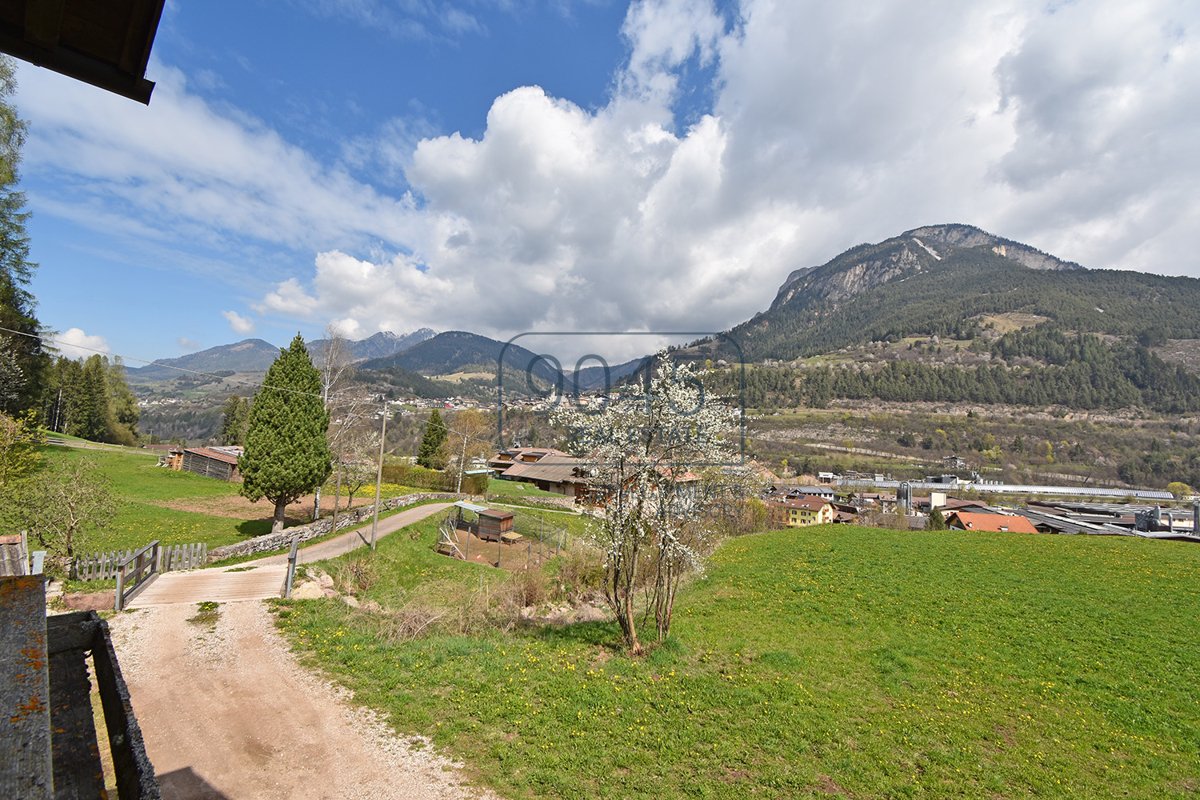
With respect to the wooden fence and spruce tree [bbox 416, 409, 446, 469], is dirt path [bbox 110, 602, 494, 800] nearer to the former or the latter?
the wooden fence

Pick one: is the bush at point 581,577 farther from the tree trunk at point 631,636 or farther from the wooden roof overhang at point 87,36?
the wooden roof overhang at point 87,36

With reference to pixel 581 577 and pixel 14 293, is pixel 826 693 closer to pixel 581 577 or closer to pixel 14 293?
pixel 581 577

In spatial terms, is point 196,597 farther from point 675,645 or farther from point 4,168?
point 4,168

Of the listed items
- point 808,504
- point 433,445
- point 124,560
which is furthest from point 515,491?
point 808,504

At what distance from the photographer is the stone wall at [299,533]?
20953mm

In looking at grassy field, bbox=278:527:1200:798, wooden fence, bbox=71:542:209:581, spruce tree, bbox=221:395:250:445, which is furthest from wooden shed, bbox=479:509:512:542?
spruce tree, bbox=221:395:250:445

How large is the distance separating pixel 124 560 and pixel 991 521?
237 feet

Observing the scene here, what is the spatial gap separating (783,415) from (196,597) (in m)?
188

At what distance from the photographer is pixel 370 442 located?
4262 cm

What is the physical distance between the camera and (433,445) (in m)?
63.8

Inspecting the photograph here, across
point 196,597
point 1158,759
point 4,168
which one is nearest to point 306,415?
point 196,597

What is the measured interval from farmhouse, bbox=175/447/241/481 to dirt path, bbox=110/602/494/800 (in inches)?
1504

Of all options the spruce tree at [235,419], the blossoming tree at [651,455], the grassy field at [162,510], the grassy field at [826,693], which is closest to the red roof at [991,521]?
the grassy field at [826,693]

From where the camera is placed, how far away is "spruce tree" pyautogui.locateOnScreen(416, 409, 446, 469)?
62.4 metres
